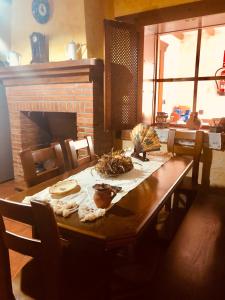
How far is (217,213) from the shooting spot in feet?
5.74

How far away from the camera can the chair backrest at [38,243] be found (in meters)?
0.78

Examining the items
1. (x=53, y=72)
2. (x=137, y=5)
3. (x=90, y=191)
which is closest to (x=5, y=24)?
(x=53, y=72)

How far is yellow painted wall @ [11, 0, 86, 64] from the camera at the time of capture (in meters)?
2.58

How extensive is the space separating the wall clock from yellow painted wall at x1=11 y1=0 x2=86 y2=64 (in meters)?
0.05

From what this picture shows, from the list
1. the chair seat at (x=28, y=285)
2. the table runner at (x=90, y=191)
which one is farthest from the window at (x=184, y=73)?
the chair seat at (x=28, y=285)

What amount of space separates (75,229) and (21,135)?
2.68 metres

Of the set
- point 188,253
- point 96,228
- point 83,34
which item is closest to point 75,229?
point 96,228

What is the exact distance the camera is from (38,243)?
864mm

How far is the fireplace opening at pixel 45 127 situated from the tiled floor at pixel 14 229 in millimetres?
624

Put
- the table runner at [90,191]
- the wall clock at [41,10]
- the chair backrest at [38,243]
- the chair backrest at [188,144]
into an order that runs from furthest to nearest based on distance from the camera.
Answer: the wall clock at [41,10]
the chair backrest at [188,144]
the table runner at [90,191]
the chair backrest at [38,243]

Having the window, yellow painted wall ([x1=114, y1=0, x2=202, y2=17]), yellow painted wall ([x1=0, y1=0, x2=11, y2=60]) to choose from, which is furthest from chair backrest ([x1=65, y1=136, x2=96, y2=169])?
yellow painted wall ([x1=0, y1=0, x2=11, y2=60])

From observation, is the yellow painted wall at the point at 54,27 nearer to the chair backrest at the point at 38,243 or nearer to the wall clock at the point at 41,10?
the wall clock at the point at 41,10

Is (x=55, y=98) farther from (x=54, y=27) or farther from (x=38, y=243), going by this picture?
(x=38, y=243)

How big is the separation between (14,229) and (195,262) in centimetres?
183
